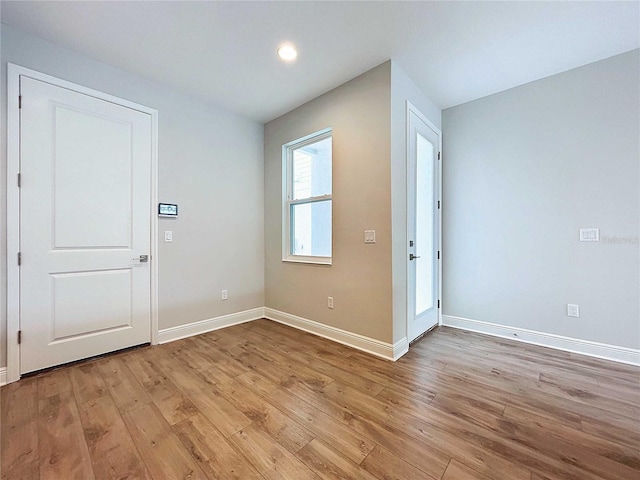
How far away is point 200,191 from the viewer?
312 centimetres

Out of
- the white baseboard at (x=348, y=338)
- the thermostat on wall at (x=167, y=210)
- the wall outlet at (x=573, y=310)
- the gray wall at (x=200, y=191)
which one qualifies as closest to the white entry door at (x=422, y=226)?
the white baseboard at (x=348, y=338)

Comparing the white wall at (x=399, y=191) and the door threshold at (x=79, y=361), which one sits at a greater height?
the white wall at (x=399, y=191)

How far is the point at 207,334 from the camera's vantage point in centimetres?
307

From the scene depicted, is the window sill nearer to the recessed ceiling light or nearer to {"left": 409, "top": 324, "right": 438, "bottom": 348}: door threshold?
{"left": 409, "top": 324, "right": 438, "bottom": 348}: door threshold

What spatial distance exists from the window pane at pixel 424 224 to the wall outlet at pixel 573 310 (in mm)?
1226

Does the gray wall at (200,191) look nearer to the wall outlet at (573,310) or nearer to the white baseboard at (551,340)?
the white baseboard at (551,340)

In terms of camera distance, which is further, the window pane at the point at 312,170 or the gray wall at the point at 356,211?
Answer: the window pane at the point at 312,170

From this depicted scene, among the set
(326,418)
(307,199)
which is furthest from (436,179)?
(326,418)

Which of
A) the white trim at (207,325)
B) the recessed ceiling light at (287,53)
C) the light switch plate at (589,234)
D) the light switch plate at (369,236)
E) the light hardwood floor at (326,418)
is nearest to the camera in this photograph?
the light hardwood floor at (326,418)

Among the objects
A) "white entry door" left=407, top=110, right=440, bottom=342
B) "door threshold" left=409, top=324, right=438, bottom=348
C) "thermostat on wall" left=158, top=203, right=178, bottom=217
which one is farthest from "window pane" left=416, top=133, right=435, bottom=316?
"thermostat on wall" left=158, top=203, right=178, bottom=217

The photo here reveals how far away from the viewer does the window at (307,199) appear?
3.07 meters

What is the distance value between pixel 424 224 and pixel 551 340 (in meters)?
1.65

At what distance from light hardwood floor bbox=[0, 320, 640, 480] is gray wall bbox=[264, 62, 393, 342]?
0.52 meters

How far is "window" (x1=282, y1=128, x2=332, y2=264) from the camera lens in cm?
307
